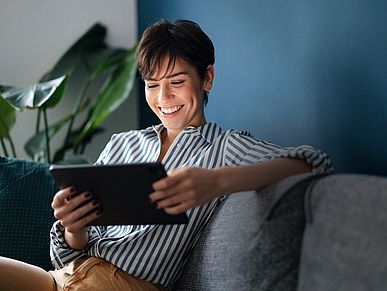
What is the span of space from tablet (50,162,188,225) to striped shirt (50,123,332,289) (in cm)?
18

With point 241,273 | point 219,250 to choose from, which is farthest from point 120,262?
point 241,273

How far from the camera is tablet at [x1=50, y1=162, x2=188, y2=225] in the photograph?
1.59m

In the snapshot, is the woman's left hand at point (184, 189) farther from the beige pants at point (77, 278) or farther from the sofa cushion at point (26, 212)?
the sofa cushion at point (26, 212)

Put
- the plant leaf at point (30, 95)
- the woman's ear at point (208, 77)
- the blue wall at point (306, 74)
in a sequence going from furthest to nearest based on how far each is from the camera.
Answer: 1. the plant leaf at point (30, 95)
2. the woman's ear at point (208, 77)
3. the blue wall at point (306, 74)

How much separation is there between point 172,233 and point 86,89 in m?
1.59

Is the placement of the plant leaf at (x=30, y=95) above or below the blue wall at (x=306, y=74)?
below

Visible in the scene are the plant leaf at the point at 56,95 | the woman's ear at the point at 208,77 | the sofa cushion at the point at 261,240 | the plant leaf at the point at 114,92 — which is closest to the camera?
the sofa cushion at the point at 261,240

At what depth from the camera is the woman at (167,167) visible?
1688 millimetres

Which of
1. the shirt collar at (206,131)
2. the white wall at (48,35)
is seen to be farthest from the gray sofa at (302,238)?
the white wall at (48,35)

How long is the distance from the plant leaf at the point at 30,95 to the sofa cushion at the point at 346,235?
141 centimetres

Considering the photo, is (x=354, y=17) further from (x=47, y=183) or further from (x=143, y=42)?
(x=47, y=183)

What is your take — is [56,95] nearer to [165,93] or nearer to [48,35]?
[48,35]

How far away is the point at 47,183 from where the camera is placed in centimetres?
238

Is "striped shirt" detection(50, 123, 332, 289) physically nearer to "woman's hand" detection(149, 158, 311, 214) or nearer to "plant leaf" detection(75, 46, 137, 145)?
"woman's hand" detection(149, 158, 311, 214)
